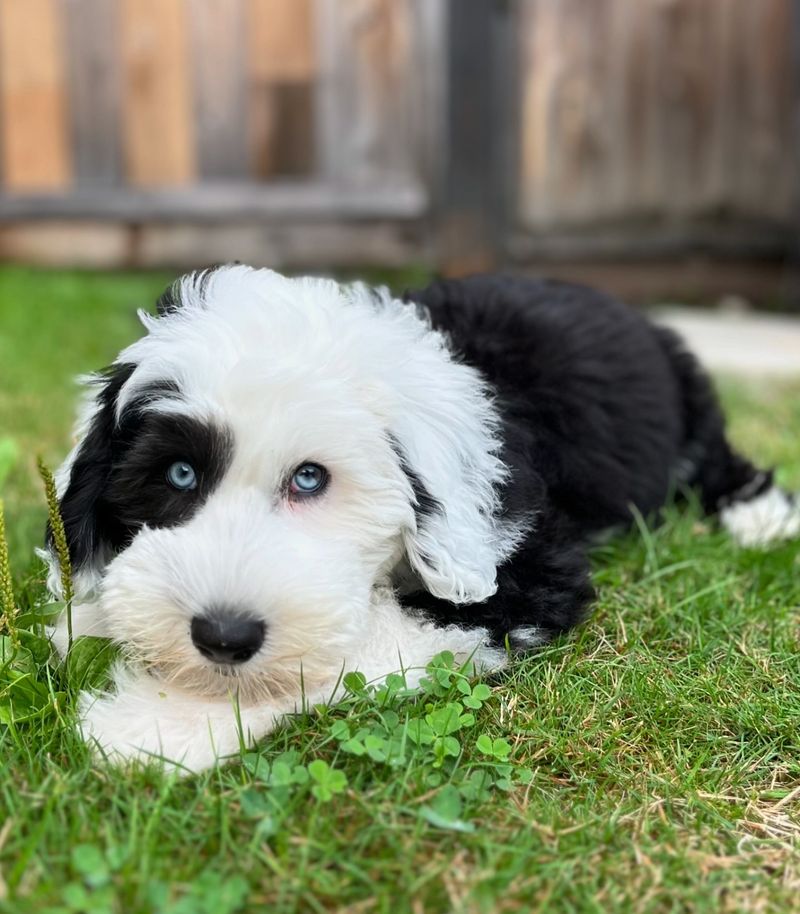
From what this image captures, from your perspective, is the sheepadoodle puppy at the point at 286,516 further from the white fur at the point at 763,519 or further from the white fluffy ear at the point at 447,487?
the white fur at the point at 763,519

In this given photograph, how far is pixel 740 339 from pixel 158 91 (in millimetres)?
4367

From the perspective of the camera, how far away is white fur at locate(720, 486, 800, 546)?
11.1ft

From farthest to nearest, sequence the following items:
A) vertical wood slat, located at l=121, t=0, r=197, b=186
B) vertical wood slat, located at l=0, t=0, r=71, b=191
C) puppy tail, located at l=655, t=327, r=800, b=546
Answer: vertical wood slat, located at l=0, t=0, r=71, b=191
vertical wood slat, located at l=121, t=0, r=197, b=186
puppy tail, located at l=655, t=327, r=800, b=546

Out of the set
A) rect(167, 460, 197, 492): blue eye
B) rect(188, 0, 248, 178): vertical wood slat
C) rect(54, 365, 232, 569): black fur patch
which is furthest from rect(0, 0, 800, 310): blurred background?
rect(167, 460, 197, 492): blue eye

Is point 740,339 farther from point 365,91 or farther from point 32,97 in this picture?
point 32,97

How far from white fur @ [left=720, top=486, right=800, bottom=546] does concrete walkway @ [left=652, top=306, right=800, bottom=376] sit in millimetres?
2119

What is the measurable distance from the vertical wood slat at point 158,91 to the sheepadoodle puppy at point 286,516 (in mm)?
5640

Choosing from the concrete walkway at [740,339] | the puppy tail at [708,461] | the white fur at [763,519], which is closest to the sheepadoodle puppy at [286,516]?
the white fur at [763,519]

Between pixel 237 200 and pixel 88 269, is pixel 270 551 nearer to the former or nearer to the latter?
pixel 237 200

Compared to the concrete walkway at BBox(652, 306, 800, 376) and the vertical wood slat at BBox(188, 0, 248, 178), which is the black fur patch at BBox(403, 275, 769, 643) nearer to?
the concrete walkway at BBox(652, 306, 800, 376)

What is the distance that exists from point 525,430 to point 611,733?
32.0 inches

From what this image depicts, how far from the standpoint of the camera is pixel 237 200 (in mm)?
7867

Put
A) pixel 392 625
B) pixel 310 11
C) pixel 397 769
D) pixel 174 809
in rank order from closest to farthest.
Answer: pixel 174 809
pixel 397 769
pixel 392 625
pixel 310 11

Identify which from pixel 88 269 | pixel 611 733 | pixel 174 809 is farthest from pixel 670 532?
pixel 88 269
